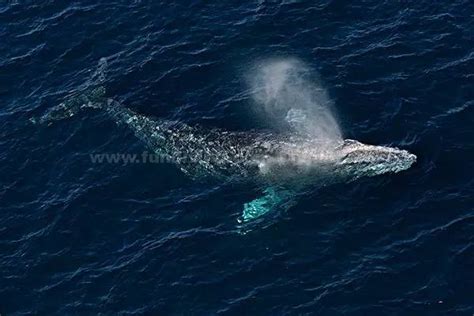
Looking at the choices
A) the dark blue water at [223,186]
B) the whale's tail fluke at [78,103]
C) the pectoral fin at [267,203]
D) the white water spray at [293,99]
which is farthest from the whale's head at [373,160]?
the whale's tail fluke at [78,103]

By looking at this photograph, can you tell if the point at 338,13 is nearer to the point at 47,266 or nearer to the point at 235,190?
the point at 235,190

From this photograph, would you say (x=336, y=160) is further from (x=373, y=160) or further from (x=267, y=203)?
(x=267, y=203)

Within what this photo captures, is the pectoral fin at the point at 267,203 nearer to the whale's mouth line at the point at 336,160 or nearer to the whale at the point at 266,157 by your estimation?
the whale at the point at 266,157

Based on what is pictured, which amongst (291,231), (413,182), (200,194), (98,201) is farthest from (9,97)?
(413,182)

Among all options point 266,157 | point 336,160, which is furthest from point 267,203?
point 336,160

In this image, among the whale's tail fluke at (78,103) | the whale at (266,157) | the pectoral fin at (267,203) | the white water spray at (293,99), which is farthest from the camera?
the whale's tail fluke at (78,103)
